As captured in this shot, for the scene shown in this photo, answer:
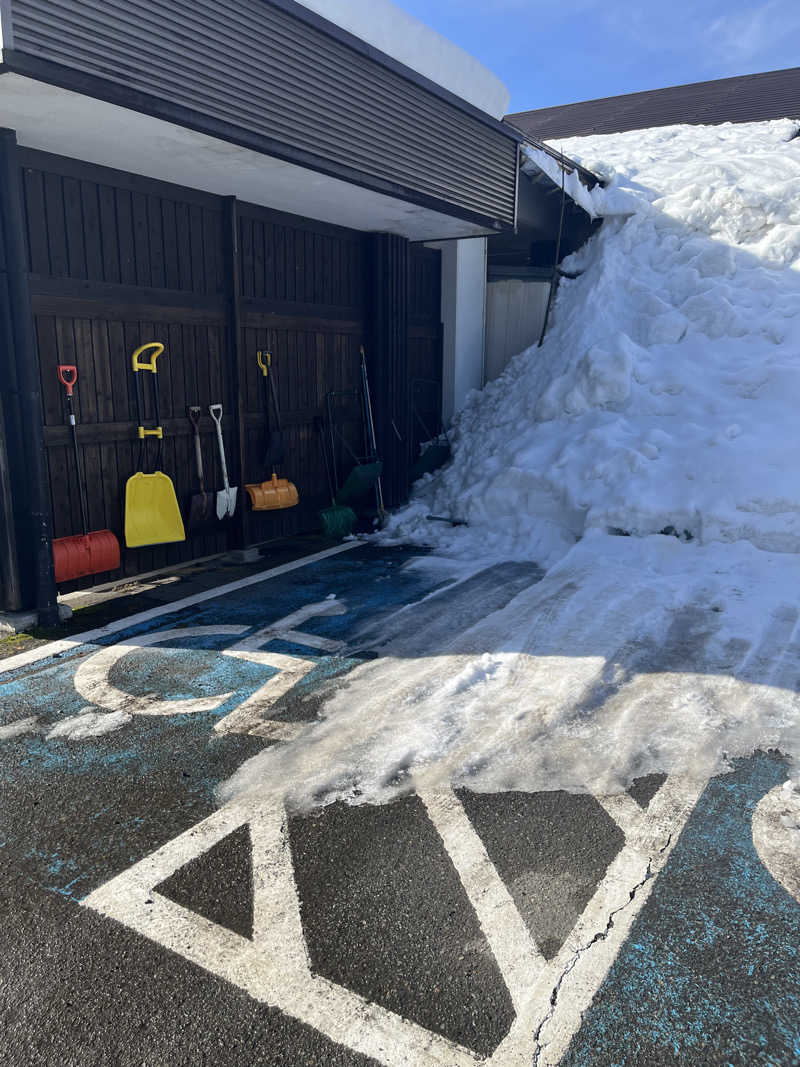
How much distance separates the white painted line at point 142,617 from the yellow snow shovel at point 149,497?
80cm

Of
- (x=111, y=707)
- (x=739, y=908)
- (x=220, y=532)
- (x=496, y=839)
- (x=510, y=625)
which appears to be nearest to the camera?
(x=739, y=908)

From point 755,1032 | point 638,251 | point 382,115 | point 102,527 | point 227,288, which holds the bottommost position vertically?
point 755,1032

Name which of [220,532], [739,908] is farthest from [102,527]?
[739,908]

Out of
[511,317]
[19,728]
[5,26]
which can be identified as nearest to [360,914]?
[19,728]

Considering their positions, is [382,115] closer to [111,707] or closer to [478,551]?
[478,551]

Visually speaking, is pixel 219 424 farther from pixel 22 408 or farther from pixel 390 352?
pixel 390 352

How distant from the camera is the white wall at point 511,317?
11977mm

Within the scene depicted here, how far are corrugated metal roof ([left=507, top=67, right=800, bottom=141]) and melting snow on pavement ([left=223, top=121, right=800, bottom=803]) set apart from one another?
2692 mm

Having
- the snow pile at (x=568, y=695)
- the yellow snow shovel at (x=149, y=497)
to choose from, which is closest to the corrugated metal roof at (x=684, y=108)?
the snow pile at (x=568, y=695)

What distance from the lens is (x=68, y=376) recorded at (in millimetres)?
6430

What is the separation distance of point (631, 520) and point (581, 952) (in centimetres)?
584

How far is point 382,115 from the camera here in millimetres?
7375

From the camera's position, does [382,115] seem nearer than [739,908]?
No

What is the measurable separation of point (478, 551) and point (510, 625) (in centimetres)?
249
